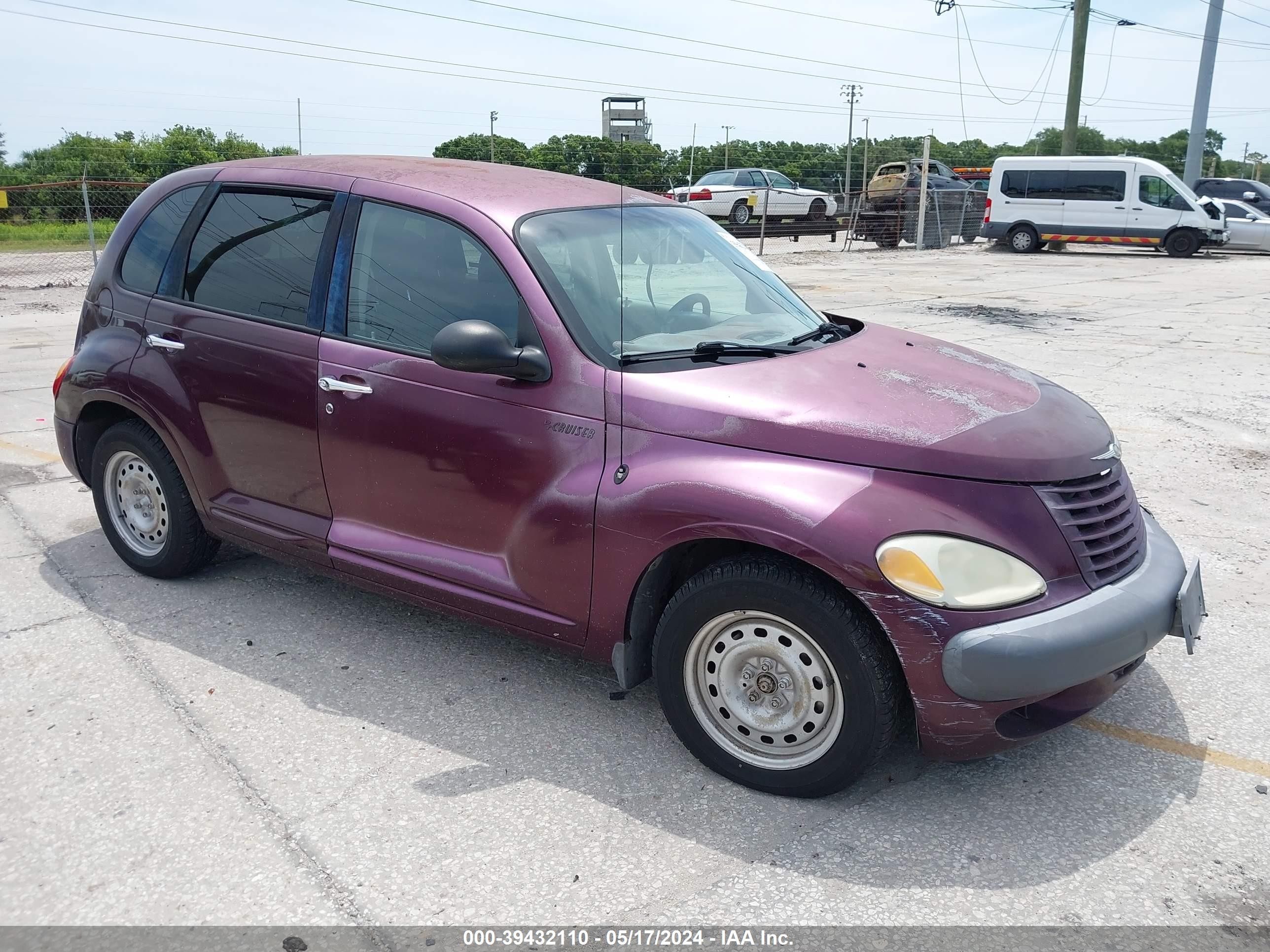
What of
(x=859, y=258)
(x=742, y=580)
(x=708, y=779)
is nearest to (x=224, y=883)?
(x=708, y=779)

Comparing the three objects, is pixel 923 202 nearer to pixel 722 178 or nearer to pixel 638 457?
pixel 722 178

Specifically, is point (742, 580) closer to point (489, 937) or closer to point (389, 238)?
point (489, 937)

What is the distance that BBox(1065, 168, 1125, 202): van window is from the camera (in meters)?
26.3

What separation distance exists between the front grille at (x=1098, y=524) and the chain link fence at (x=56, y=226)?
1957 cm

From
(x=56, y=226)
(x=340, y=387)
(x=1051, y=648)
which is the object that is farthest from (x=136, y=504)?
(x=56, y=226)

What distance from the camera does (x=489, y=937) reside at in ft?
8.41

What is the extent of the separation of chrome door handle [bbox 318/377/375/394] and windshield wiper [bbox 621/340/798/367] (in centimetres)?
101

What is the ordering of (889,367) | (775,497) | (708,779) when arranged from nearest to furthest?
1. (775,497)
2. (708,779)
3. (889,367)

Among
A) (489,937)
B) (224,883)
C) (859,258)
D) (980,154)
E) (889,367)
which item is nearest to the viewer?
(489,937)

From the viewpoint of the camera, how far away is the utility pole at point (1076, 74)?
34594mm

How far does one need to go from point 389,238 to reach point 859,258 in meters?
22.8

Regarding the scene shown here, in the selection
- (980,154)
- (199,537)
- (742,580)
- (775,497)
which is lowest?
(199,537)

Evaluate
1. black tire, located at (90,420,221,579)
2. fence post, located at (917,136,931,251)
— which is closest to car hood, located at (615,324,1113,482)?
black tire, located at (90,420,221,579)

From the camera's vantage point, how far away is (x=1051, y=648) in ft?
9.08
